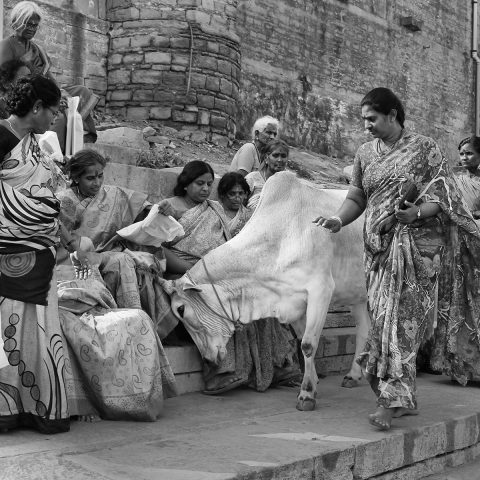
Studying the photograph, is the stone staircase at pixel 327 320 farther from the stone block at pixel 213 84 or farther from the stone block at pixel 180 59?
the stone block at pixel 213 84

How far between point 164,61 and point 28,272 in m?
9.85

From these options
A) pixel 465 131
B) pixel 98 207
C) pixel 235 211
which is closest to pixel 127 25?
pixel 235 211

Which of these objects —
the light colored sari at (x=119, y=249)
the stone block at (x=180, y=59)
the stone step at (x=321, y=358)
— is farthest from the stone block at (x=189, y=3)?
the light colored sari at (x=119, y=249)

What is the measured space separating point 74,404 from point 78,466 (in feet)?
2.55

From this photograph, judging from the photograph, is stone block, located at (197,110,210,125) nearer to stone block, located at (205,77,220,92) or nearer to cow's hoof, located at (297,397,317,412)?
stone block, located at (205,77,220,92)

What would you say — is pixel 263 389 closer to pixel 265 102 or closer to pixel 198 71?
pixel 198 71

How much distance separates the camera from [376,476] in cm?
359

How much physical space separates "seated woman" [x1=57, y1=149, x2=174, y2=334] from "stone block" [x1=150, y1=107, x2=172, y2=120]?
816cm

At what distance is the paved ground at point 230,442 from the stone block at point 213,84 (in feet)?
30.1

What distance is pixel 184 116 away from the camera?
12836 mm

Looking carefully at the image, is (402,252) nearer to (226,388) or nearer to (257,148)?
(226,388)

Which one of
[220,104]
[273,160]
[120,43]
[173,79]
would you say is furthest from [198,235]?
[120,43]

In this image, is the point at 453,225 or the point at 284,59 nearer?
the point at 453,225

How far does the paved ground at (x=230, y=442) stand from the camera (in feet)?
9.64
